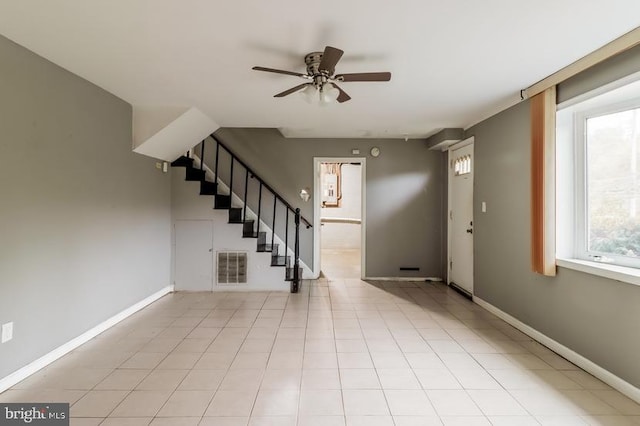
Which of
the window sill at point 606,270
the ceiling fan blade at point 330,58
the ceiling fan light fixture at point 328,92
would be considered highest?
the ceiling fan blade at point 330,58

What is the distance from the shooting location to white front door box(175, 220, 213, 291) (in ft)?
16.1

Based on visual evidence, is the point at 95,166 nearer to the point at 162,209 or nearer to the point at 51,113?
the point at 51,113

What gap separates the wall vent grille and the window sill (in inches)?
157

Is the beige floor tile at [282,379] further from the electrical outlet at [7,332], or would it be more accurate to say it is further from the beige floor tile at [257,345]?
the electrical outlet at [7,332]

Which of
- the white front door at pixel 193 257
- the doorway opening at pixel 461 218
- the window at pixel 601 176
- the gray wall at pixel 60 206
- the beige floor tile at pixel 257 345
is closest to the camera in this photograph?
the gray wall at pixel 60 206

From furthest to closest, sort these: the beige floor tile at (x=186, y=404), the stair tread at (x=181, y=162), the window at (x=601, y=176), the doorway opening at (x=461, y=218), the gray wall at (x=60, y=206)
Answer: the stair tread at (x=181, y=162) → the doorway opening at (x=461, y=218) → the window at (x=601, y=176) → the gray wall at (x=60, y=206) → the beige floor tile at (x=186, y=404)

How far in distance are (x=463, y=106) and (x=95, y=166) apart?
13.2 feet

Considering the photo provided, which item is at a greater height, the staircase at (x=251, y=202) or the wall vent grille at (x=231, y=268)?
the staircase at (x=251, y=202)

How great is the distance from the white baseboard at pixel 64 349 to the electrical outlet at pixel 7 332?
→ 27 cm

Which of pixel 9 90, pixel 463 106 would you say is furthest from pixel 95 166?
pixel 463 106

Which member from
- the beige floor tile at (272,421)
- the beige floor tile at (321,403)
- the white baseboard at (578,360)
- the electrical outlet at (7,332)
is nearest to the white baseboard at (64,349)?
the electrical outlet at (7,332)

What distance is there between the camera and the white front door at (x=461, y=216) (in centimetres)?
457

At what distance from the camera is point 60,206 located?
2.74 m

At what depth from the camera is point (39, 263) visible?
253cm
